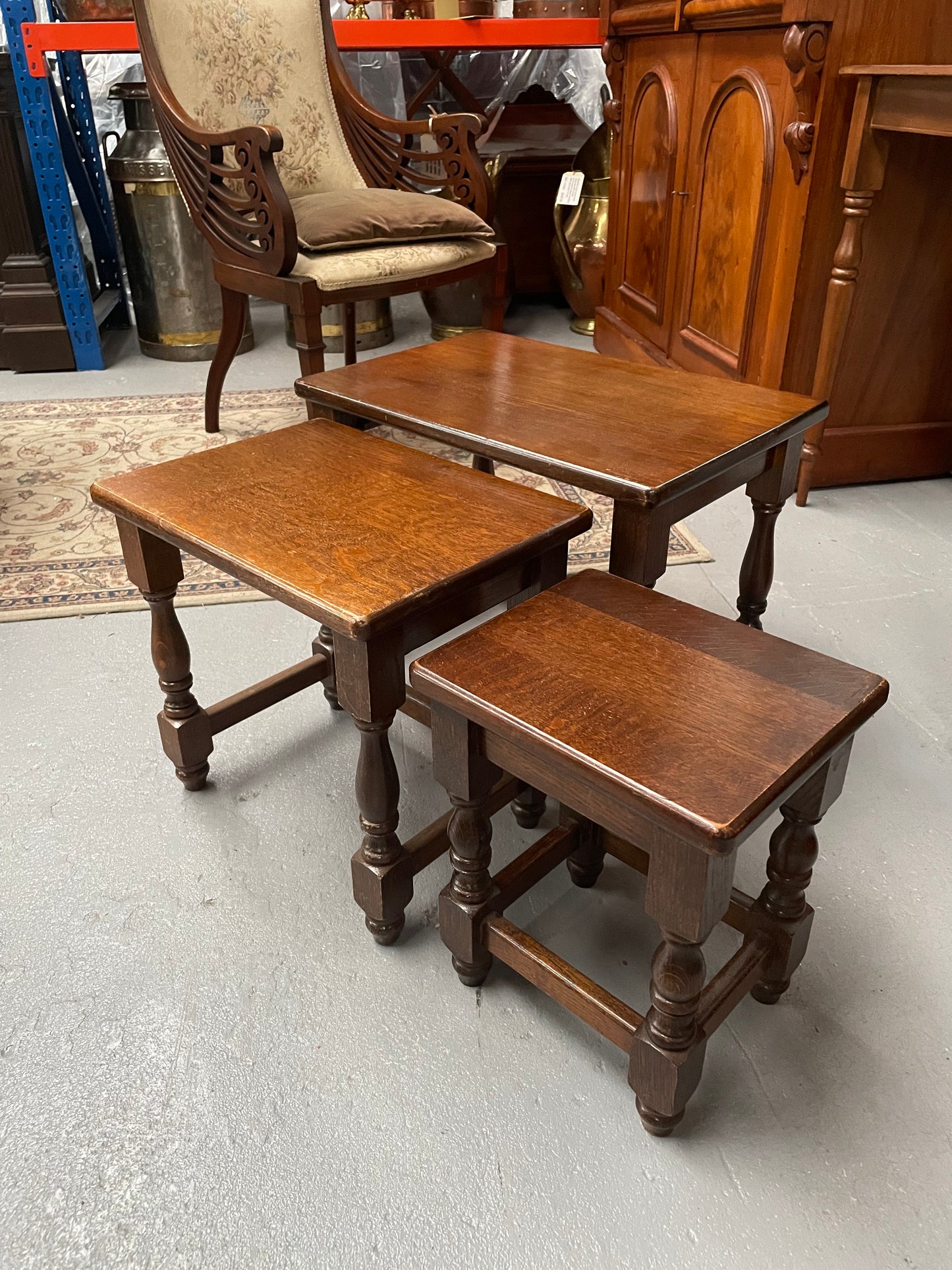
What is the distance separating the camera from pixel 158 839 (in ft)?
4.63

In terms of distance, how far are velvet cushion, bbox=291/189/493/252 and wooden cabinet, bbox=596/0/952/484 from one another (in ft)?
1.99

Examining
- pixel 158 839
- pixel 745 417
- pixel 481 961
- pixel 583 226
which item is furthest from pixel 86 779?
pixel 583 226

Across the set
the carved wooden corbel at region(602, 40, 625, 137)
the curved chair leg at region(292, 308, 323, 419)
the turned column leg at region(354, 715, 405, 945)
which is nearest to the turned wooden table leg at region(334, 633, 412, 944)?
the turned column leg at region(354, 715, 405, 945)

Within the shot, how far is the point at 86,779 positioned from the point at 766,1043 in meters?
1.04

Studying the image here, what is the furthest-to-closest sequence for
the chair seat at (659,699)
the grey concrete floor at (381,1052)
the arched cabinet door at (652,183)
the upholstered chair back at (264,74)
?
the arched cabinet door at (652,183)
the upholstered chair back at (264,74)
the grey concrete floor at (381,1052)
the chair seat at (659,699)

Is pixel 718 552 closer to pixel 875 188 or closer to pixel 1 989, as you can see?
pixel 875 188

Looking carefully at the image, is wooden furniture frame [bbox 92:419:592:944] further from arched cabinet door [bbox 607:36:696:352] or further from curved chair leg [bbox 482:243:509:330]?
arched cabinet door [bbox 607:36:696:352]

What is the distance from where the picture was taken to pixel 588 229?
11.7 feet

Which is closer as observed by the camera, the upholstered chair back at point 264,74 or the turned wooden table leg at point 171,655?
the turned wooden table leg at point 171,655

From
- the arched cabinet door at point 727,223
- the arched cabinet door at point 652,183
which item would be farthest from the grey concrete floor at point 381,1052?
the arched cabinet door at point 652,183

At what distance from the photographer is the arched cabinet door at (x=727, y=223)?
2.32 meters

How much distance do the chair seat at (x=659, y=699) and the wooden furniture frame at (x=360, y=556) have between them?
8cm

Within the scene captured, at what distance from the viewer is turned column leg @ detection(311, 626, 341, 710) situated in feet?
5.36

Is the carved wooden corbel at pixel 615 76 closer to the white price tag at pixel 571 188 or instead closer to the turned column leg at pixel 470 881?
the white price tag at pixel 571 188
